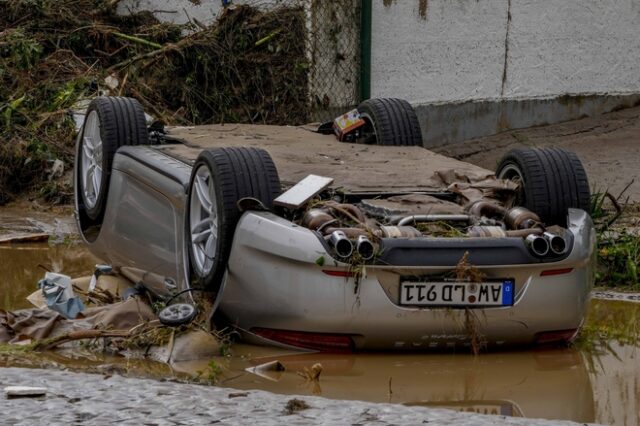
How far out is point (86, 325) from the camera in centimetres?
681

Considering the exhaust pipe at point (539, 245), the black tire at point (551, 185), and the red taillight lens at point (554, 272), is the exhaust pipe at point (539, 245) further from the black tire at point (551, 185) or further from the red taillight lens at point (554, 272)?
the black tire at point (551, 185)

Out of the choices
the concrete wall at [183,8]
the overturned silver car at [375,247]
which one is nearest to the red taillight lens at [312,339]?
the overturned silver car at [375,247]

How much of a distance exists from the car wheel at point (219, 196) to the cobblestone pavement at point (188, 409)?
135 centimetres

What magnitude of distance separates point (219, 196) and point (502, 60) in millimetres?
8628

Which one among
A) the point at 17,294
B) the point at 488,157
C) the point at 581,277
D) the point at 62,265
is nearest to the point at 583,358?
the point at 581,277

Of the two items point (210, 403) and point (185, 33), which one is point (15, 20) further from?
point (210, 403)

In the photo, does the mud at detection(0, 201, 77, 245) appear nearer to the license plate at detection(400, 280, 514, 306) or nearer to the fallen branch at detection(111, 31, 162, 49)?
the fallen branch at detection(111, 31, 162, 49)

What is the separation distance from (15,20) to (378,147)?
6721 mm

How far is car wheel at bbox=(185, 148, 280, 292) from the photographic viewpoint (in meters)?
6.51

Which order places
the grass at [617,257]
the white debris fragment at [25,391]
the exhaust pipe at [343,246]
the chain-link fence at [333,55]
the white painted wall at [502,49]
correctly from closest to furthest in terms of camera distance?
the white debris fragment at [25,391], the exhaust pipe at [343,246], the grass at [617,257], the chain-link fence at [333,55], the white painted wall at [502,49]

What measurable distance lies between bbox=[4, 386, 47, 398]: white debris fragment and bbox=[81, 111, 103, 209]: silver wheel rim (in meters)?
3.27

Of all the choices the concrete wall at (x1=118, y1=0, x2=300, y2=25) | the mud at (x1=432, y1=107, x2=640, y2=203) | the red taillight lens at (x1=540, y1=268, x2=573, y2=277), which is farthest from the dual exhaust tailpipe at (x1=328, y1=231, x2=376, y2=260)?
the concrete wall at (x1=118, y1=0, x2=300, y2=25)

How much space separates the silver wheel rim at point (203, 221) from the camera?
668 cm

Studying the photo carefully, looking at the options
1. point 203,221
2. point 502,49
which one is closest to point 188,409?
point 203,221
